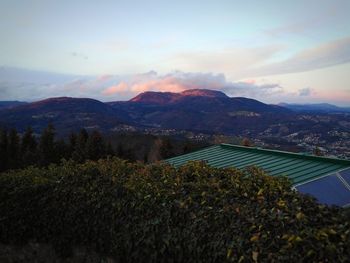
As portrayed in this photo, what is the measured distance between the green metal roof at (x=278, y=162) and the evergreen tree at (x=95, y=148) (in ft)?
116

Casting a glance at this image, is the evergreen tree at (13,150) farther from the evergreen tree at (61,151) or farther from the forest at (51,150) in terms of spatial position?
the evergreen tree at (61,151)

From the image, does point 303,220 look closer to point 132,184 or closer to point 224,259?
point 224,259

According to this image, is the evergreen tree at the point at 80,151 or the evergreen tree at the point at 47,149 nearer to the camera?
the evergreen tree at the point at 80,151

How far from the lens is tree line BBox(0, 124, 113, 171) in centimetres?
4997

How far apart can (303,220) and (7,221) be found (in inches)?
240

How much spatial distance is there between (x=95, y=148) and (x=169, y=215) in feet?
152

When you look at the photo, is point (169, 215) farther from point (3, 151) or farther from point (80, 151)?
point (3, 151)

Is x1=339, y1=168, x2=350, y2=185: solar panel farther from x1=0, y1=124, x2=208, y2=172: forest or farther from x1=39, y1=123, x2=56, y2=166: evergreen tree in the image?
x1=39, y1=123, x2=56, y2=166: evergreen tree

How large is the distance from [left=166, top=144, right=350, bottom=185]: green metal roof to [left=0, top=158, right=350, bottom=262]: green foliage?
282cm

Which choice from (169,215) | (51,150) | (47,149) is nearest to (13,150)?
(47,149)

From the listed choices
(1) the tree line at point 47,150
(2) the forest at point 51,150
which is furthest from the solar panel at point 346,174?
(1) the tree line at point 47,150

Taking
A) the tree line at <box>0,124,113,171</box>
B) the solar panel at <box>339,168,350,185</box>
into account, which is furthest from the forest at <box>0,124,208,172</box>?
the solar panel at <box>339,168,350,185</box>

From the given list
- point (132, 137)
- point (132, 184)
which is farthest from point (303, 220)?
point (132, 137)

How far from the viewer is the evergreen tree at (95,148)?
49.6 metres
